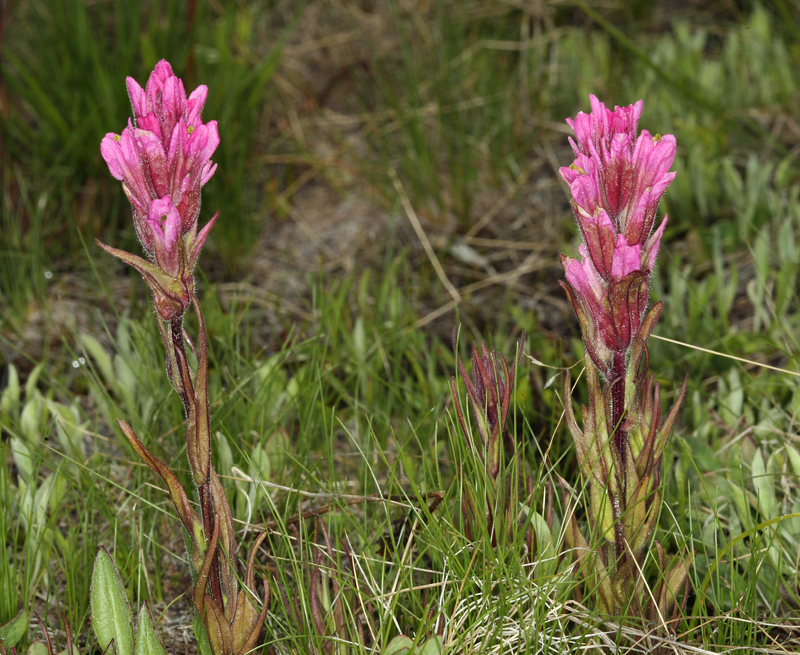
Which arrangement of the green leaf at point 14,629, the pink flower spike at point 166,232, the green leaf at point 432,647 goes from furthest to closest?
the green leaf at point 14,629, the green leaf at point 432,647, the pink flower spike at point 166,232

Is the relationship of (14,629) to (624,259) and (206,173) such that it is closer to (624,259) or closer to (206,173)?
(206,173)

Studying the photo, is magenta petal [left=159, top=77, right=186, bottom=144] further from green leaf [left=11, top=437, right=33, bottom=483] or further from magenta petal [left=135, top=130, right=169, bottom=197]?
green leaf [left=11, top=437, right=33, bottom=483]

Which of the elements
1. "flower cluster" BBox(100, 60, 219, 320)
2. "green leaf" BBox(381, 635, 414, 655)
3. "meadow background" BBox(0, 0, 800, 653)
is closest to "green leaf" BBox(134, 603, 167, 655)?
"meadow background" BBox(0, 0, 800, 653)

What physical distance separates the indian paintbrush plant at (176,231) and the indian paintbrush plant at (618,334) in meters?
0.57

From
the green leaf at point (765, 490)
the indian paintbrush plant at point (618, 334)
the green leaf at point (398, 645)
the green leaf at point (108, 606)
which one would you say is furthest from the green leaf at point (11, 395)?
the green leaf at point (765, 490)

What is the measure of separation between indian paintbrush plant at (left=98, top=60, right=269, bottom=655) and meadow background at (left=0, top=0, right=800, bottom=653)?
183 mm

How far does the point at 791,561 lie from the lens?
159 centimetres

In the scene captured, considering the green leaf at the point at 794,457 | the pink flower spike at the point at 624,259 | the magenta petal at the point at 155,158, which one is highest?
the magenta petal at the point at 155,158

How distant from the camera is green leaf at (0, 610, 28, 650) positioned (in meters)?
1.41

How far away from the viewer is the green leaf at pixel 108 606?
1.33 m

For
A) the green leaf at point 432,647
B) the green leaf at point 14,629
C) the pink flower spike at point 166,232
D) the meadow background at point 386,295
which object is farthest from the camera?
the meadow background at point 386,295

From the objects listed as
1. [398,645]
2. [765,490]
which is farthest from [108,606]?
[765,490]

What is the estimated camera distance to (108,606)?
1335mm

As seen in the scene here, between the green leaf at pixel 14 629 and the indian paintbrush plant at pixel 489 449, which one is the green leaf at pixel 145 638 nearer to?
the green leaf at pixel 14 629
